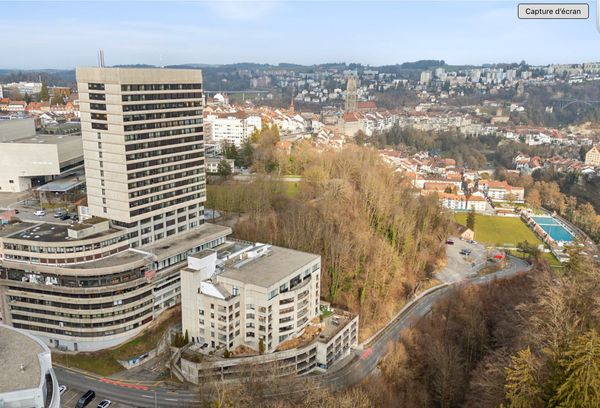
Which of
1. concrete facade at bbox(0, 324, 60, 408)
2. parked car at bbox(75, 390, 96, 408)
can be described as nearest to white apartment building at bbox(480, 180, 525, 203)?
parked car at bbox(75, 390, 96, 408)

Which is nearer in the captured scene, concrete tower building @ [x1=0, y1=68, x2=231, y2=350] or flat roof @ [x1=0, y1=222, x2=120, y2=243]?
concrete tower building @ [x1=0, y1=68, x2=231, y2=350]

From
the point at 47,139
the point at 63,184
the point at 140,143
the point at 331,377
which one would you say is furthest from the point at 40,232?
the point at 47,139

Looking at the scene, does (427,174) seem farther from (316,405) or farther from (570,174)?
(316,405)

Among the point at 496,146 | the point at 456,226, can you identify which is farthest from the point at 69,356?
the point at 496,146

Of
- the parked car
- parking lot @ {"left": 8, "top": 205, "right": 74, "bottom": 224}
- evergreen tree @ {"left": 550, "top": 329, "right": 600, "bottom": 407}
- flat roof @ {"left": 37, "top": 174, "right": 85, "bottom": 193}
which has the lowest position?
the parked car

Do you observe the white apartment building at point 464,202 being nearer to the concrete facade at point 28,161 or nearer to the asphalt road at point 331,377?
the asphalt road at point 331,377

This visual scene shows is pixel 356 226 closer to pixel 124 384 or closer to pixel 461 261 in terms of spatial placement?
pixel 461 261

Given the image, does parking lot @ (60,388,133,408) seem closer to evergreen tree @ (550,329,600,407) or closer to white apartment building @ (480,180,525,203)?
evergreen tree @ (550,329,600,407)
